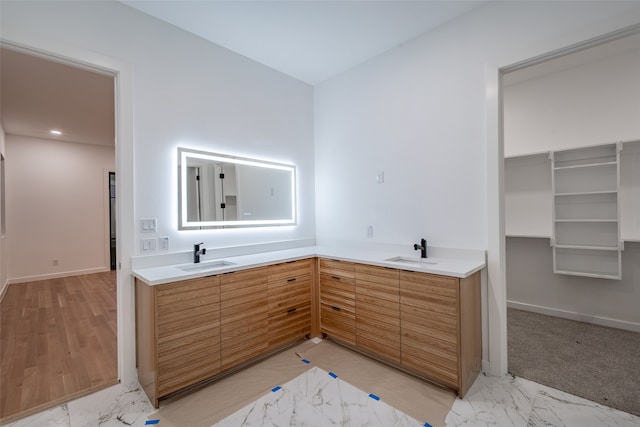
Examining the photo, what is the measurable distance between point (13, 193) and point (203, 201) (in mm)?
5096

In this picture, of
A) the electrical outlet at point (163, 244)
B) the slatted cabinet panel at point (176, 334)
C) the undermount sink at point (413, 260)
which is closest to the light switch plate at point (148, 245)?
the electrical outlet at point (163, 244)

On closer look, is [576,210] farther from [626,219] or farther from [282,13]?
[282,13]

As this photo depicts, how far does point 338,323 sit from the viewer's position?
2656 millimetres

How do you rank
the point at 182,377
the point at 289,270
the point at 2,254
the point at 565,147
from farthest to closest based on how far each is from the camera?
the point at 2,254 → the point at 565,147 → the point at 289,270 → the point at 182,377

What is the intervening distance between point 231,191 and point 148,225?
812 mm

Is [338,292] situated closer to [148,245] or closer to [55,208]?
[148,245]

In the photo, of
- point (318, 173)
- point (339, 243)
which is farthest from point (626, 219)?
point (318, 173)

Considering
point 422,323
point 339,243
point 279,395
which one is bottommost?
point 279,395

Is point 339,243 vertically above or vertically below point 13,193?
below

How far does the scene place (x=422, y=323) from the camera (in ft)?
6.83

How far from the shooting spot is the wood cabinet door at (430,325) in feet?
6.31

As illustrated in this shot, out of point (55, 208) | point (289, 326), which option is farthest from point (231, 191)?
point (55, 208)

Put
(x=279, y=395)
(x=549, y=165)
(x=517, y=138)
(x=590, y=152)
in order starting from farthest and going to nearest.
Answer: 1. (x=517, y=138)
2. (x=549, y=165)
3. (x=590, y=152)
4. (x=279, y=395)

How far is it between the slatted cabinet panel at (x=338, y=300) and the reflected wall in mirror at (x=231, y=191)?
864mm
